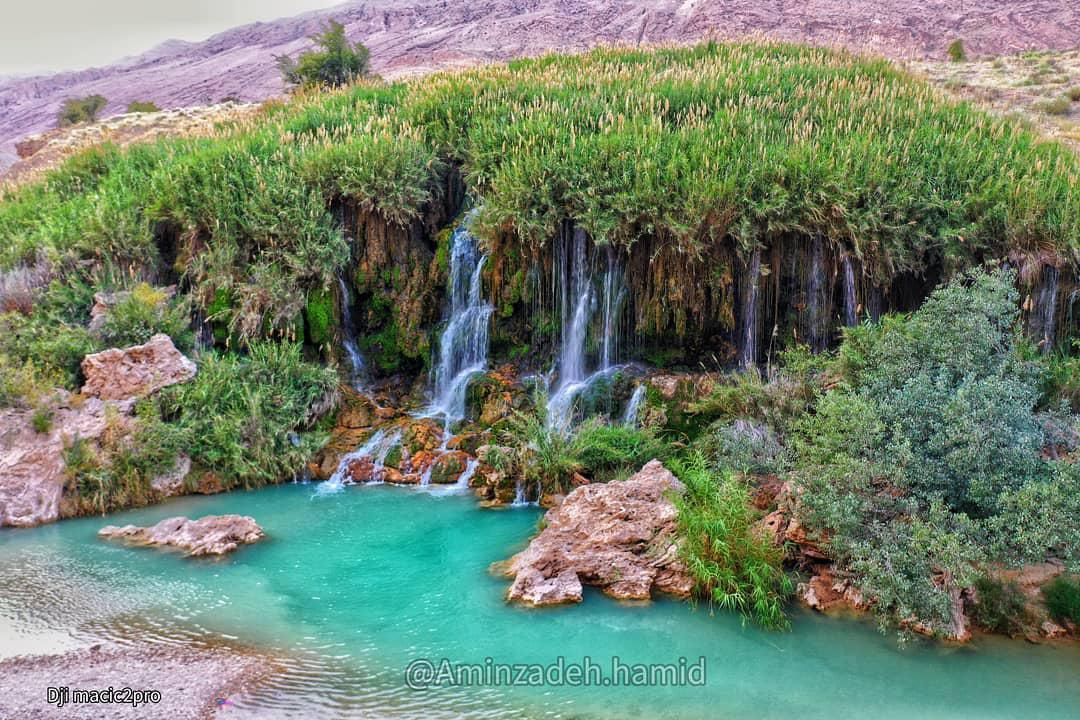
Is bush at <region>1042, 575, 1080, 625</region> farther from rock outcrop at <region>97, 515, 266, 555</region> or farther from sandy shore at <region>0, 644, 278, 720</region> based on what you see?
rock outcrop at <region>97, 515, 266, 555</region>

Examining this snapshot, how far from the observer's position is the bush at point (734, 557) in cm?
632

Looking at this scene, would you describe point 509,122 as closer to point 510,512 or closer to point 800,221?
point 800,221

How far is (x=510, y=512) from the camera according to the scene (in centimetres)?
901

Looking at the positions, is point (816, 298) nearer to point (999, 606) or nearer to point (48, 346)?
point (999, 606)

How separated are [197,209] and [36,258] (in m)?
2.77

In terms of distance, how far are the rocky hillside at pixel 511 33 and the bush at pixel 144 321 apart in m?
24.2

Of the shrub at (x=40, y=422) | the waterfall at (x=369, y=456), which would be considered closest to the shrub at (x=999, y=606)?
the waterfall at (x=369, y=456)

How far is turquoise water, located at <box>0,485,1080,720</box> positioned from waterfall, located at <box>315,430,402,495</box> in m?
1.76

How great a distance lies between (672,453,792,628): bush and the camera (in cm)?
632

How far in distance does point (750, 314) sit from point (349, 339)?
6497 mm

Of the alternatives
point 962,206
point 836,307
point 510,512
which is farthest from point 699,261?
point 510,512

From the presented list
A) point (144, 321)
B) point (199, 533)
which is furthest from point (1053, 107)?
point (199, 533)

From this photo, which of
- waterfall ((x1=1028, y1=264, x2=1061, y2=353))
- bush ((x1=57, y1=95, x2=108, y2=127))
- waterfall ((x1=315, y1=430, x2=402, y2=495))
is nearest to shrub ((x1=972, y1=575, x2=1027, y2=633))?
waterfall ((x1=1028, y1=264, x2=1061, y2=353))

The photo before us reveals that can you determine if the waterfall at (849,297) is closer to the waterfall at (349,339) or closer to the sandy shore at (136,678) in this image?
the waterfall at (349,339)
